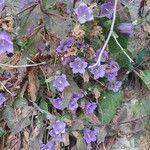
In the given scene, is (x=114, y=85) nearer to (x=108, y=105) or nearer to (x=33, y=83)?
(x=108, y=105)

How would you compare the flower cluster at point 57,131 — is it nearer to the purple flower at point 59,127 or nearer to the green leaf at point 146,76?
the purple flower at point 59,127

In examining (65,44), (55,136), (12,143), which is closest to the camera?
(65,44)

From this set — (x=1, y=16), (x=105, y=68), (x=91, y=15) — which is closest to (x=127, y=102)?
(x=105, y=68)

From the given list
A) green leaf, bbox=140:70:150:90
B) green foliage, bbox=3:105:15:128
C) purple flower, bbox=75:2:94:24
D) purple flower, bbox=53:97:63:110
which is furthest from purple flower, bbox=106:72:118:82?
green foliage, bbox=3:105:15:128

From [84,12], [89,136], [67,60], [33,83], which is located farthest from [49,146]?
[84,12]

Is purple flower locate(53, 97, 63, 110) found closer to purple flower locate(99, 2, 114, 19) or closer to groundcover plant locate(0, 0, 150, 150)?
groundcover plant locate(0, 0, 150, 150)

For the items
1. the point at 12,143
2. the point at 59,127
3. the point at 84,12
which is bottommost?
the point at 12,143
